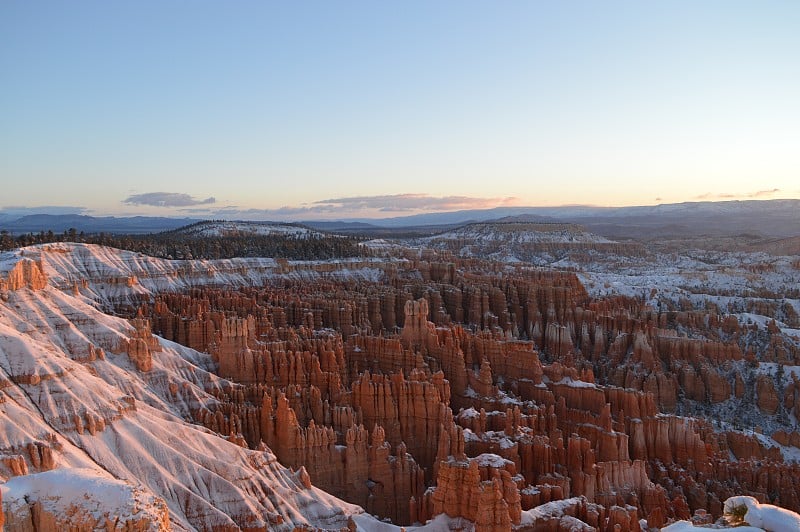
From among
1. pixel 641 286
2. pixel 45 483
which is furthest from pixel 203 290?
pixel 641 286

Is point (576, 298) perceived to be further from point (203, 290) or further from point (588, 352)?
point (203, 290)

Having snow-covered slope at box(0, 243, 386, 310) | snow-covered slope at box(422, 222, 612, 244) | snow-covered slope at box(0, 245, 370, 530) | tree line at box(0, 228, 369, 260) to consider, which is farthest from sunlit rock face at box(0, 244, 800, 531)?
snow-covered slope at box(422, 222, 612, 244)

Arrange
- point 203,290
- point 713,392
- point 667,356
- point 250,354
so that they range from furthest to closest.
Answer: point 203,290 < point 667,356 < point 713,392 < point 250,354

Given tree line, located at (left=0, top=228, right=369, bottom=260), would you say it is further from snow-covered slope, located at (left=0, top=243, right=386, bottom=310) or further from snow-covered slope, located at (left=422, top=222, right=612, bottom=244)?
snow-covered slope, located at (left=422, top=222, right=612, bottom=244)

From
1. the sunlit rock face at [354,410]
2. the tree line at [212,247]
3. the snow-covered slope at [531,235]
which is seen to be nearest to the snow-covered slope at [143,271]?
the sunlit rock face at [354,410]

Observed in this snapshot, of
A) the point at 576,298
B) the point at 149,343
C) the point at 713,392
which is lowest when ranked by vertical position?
the point at 713,392

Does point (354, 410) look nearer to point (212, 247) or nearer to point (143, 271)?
point (143, 271)

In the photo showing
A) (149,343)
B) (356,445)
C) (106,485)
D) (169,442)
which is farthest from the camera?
(149,343)
